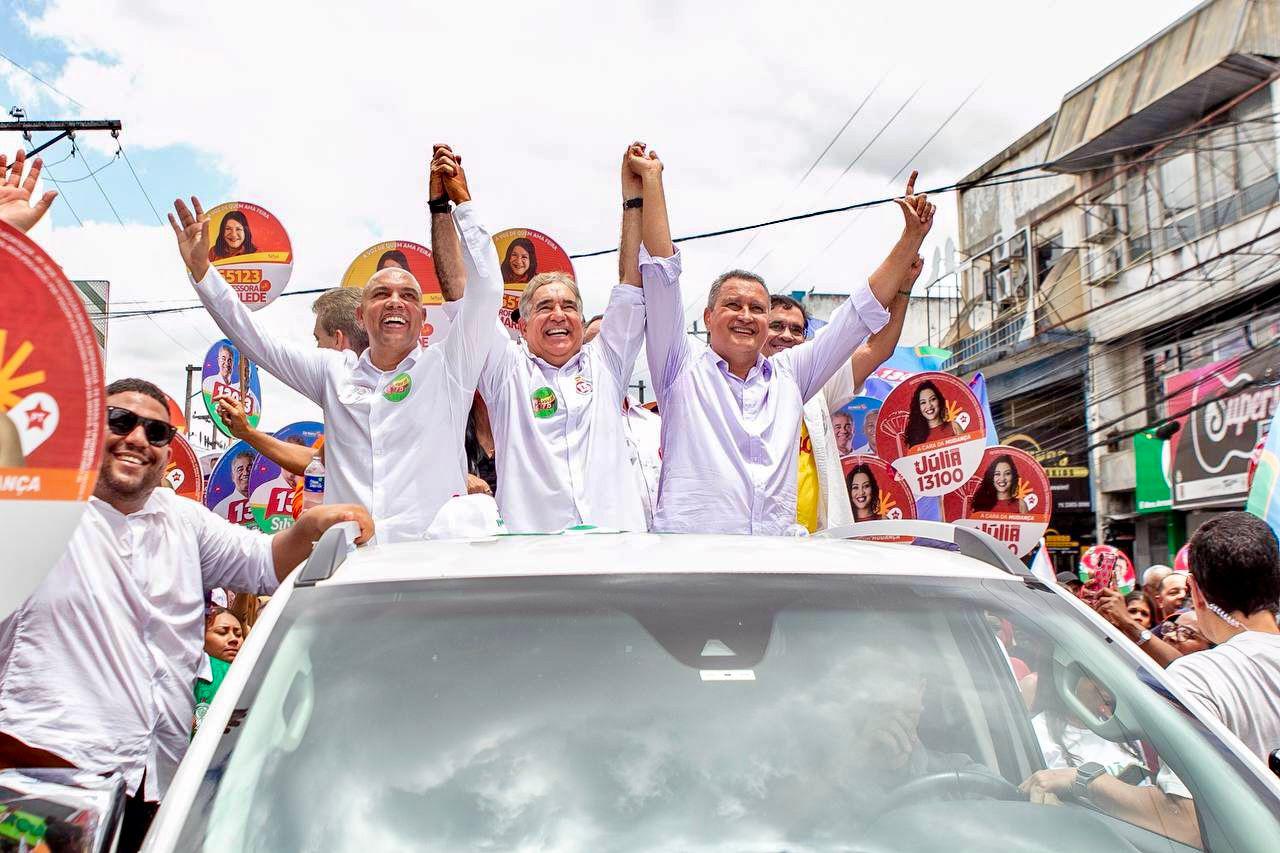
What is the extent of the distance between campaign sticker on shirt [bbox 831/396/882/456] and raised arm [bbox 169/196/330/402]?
15.3 ft

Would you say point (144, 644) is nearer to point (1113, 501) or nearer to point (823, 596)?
point (823, 596)

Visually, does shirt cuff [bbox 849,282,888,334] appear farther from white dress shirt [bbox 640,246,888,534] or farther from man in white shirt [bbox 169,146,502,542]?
man in white shirt [bbox 169,146,502,542]

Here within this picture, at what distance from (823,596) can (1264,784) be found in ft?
2.47

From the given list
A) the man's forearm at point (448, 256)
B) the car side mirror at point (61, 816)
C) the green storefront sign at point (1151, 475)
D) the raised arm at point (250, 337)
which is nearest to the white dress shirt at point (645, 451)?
the man's forearm at point (448, 256)

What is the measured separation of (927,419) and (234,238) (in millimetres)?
5479

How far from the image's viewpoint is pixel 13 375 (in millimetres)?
2115

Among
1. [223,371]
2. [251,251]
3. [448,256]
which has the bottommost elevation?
[448,256]

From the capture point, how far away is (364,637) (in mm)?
1988

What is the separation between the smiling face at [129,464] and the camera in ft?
10.2

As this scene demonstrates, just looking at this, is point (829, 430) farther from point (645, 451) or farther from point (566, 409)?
point (566, 409)

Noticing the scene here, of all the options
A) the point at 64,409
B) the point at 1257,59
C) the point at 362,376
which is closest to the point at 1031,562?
the point at 362,376

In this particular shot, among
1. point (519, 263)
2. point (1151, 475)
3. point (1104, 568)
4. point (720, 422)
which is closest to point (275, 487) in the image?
point (519, 263)

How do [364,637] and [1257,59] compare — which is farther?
[1257,59]

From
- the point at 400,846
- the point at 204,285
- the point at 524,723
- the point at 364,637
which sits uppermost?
the point at 204,285
